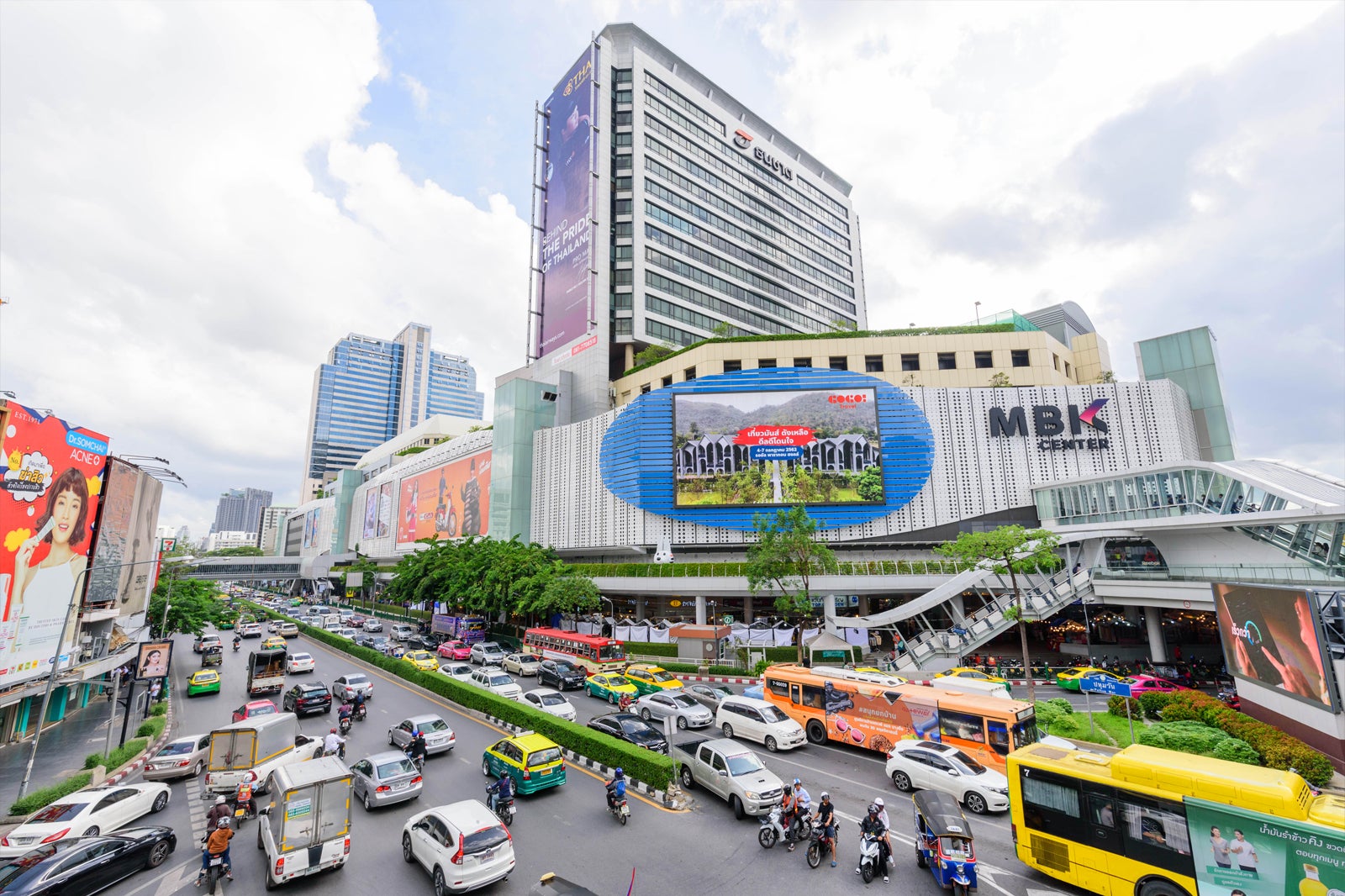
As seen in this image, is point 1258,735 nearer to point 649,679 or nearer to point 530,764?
point 530,764

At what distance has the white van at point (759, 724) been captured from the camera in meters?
21.8

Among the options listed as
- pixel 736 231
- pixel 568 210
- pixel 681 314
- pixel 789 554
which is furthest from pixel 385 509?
pixel 789 554

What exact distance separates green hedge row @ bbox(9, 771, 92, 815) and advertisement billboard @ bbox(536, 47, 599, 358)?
57.9 m

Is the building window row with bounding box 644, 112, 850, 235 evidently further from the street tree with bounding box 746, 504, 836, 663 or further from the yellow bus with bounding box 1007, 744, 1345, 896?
the yellow bus with bounding box 1007, 744, 1345, 896

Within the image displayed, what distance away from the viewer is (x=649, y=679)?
31.4 m

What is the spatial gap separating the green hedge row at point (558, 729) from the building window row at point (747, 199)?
6687 cm

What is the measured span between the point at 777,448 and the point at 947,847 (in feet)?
140

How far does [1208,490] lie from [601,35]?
81.3 meters

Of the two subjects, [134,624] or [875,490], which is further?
[875,490]

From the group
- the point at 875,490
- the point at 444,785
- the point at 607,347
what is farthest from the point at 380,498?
the point at 444,785

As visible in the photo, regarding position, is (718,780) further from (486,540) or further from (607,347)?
(607,347)

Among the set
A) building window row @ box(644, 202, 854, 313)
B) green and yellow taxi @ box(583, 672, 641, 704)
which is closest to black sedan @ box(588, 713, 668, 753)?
green and yellow taxi @ box(583, 672, 641, 704)

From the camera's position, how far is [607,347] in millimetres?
69750

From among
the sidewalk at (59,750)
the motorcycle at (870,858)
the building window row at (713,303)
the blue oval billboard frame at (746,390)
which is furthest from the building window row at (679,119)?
the motorcycle at (870,858)
